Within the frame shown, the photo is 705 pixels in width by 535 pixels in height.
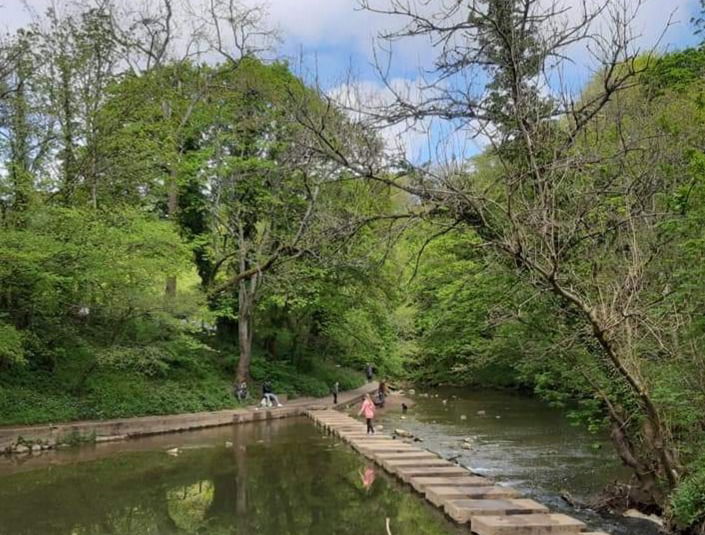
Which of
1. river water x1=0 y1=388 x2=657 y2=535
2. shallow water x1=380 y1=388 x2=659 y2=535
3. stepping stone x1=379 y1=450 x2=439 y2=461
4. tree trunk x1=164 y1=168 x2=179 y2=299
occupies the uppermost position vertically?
tree trunk x1=164 y1=168 x2=179 y2=299

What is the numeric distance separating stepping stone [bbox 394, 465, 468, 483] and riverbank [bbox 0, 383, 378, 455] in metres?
9.88

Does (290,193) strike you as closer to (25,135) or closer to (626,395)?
(25,135)

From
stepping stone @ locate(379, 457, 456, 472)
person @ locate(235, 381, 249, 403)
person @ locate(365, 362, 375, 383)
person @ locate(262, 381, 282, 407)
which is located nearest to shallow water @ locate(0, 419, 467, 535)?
stepping stone @ locate(379, 457, 456, 472)

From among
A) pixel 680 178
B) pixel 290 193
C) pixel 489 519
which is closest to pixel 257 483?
pixel 489 519

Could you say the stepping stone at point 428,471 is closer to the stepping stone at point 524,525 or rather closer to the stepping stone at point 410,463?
the stepping stone at point 410,463

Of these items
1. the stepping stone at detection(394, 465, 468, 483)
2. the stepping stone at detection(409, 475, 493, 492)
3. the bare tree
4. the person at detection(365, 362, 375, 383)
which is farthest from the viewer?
the person at detection(365, 362, 375, 383)

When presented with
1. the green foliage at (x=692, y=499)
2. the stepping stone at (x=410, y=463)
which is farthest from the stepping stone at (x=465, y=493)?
the green foliage at (x=692, y=499)

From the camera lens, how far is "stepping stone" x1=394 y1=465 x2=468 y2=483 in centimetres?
1292

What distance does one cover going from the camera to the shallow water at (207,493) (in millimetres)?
10352

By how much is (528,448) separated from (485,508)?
9.27m

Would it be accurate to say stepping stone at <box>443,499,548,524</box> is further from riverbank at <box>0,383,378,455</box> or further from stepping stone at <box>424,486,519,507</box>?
riverbank at <box>0,383,378,455</box>

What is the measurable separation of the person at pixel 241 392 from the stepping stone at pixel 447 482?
1615 centimetres

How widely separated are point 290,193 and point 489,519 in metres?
21.5

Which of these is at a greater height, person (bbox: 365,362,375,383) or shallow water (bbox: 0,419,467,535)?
person (bbox: 365,362,375,383)
